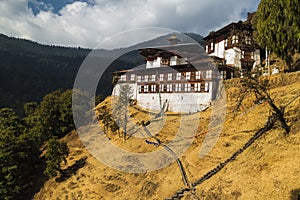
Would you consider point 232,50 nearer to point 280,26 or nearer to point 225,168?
point 225,168

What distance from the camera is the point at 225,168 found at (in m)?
23.6

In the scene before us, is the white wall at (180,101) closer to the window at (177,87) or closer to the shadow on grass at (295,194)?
the window at (177,87)

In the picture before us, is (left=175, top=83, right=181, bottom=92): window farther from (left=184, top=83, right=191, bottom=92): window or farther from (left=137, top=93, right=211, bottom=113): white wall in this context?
(left=184, top=83, right=191, bottom=92): window

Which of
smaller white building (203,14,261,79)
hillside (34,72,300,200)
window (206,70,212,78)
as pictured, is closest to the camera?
hillside (34,72,300,200)

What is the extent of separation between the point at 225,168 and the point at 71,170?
2824 centimetres

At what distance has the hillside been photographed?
18.7 meters

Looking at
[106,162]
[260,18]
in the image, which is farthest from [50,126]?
[260,18]

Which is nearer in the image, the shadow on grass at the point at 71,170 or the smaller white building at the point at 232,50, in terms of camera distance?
the shadow on grass at the point at 71,170

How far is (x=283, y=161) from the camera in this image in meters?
19.3

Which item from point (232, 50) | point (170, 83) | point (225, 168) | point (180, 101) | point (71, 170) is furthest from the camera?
point (170, 83)

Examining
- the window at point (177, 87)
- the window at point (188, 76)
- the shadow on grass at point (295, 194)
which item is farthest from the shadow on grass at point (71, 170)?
the shadow on grass at point (295, 194)

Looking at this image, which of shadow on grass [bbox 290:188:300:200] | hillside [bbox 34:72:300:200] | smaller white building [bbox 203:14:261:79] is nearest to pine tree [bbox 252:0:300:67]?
shadow on grass [bbox 290:188:300:200]

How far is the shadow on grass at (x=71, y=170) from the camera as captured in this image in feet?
140

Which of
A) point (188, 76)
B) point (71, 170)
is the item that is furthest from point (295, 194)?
point (188, 76)
